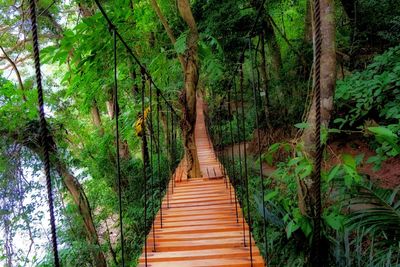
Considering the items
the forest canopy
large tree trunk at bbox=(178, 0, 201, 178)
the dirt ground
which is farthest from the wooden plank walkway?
the dirt ground

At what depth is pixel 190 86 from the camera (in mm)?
3150

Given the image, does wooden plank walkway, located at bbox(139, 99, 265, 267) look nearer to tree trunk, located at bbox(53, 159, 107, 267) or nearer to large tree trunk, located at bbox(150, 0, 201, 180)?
large tree trunk, located at bbox(150, 0, 201, 180)

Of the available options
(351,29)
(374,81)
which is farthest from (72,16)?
(374,81)

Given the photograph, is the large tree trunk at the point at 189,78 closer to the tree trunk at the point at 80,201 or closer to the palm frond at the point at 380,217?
the tree trunk at the point at 80,201

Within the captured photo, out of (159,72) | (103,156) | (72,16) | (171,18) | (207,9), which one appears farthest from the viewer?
(72,16)

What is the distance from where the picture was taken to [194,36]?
9.80 feet

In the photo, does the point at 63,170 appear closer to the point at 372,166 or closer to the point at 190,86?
the point at 190,86

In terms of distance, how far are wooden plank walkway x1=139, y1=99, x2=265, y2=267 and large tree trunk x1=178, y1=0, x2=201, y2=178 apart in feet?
0.99

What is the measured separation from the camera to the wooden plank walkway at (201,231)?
4.82ft

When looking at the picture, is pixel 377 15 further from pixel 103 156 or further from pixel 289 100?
pixel 103 156

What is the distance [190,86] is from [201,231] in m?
1.66

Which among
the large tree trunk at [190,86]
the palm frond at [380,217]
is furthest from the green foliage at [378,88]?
the large tree trunk at [190,86]

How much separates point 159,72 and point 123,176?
2.53 meters

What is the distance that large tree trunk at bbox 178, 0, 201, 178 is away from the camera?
9.75ft
